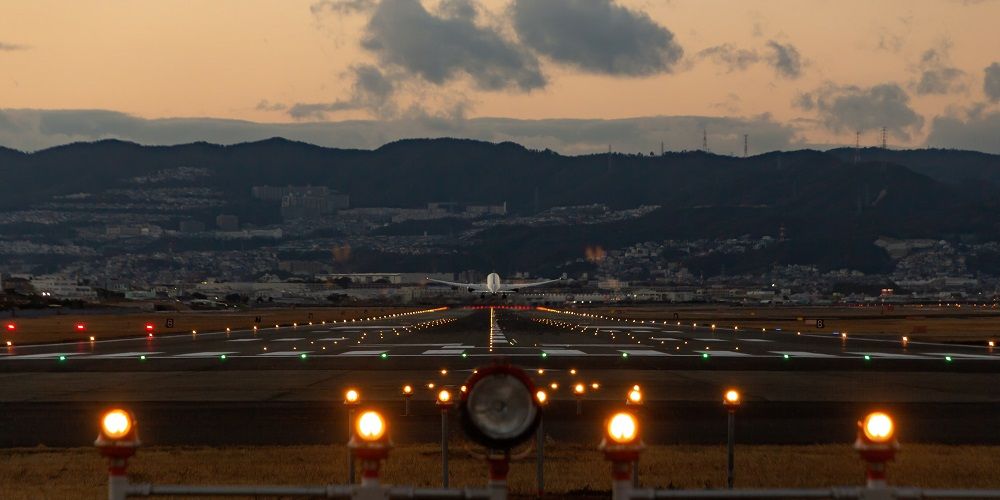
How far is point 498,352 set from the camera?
183 ft

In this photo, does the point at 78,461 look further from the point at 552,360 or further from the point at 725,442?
the point at 552,360

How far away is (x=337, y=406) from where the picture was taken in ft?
99.8

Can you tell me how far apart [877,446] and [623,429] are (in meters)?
1.94

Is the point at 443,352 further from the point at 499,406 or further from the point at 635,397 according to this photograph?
the point at 499,406

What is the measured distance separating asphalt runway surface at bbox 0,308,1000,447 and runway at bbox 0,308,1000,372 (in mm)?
138

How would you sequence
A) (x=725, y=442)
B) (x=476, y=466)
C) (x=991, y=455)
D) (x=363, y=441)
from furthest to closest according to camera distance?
1. (x=725, y=442)
2. (x=991, y=455)
3. (x=476, y=466)
4. (x=363, y=441)

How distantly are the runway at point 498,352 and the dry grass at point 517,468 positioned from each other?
23619 millimetres

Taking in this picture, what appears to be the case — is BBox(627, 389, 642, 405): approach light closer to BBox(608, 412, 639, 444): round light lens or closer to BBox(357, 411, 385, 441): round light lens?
BBox(608, 412, 639, 444): round light lens

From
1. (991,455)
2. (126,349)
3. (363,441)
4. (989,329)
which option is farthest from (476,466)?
(989,329)

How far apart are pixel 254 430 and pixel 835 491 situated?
17.1 m

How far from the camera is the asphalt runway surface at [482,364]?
25.8 m

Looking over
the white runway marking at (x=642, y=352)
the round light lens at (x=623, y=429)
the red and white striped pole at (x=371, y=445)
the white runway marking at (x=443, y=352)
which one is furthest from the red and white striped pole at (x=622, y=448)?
the white runway marking at (x=642, y=352)

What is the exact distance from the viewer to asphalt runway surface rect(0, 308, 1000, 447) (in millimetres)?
25812

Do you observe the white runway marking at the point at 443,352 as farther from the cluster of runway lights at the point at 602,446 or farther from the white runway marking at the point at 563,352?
the cluster of runway lights at the point at 602,446
